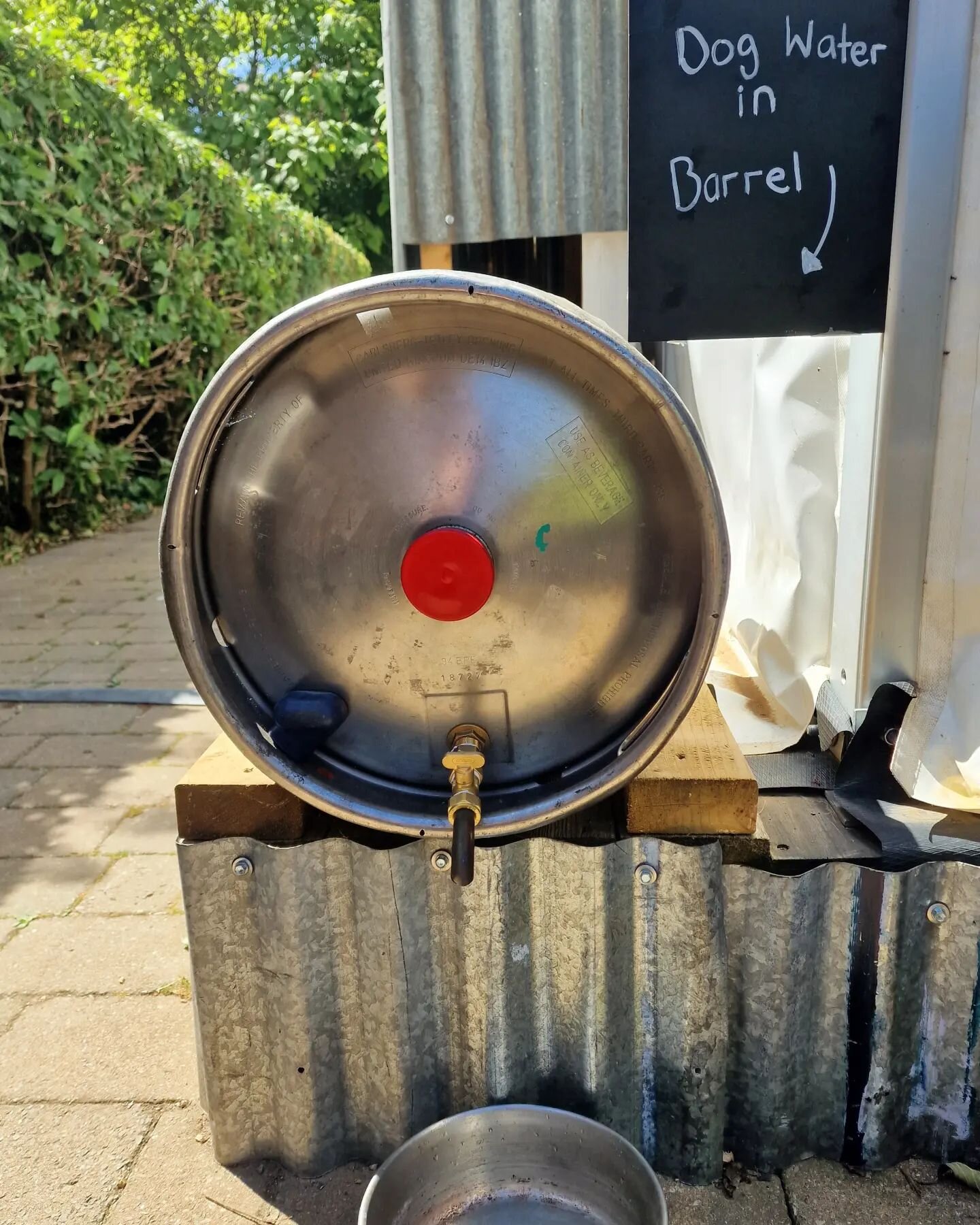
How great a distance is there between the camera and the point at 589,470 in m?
1.33

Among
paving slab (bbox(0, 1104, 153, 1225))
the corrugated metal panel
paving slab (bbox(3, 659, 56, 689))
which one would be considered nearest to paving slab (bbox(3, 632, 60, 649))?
paving slab (bbox(3, 659, 56, 689))

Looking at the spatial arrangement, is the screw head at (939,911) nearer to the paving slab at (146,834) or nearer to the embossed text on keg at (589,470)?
the embossed text on keg at (589,470)

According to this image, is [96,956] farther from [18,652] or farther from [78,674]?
[18,652]

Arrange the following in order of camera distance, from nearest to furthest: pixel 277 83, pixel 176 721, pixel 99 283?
1. pixel 176 721
2. pixel 99 283
3. pixel 277 83

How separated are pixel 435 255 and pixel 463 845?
5.49 ft

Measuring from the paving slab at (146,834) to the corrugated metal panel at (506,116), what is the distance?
6.39 feet

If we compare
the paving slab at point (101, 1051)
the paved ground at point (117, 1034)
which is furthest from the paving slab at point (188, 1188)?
the paving slab at point (101, 1051)

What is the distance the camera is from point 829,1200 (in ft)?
5.35

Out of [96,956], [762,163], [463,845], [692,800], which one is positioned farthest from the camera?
[96,956]

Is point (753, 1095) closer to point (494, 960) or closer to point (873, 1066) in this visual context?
point (873, 1066)

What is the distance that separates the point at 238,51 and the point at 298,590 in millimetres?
23949

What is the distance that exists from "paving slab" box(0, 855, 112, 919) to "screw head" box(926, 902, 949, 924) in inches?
86.8

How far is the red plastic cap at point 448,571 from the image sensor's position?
4.23ft

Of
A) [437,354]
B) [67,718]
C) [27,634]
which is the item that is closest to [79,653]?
[27,634]
